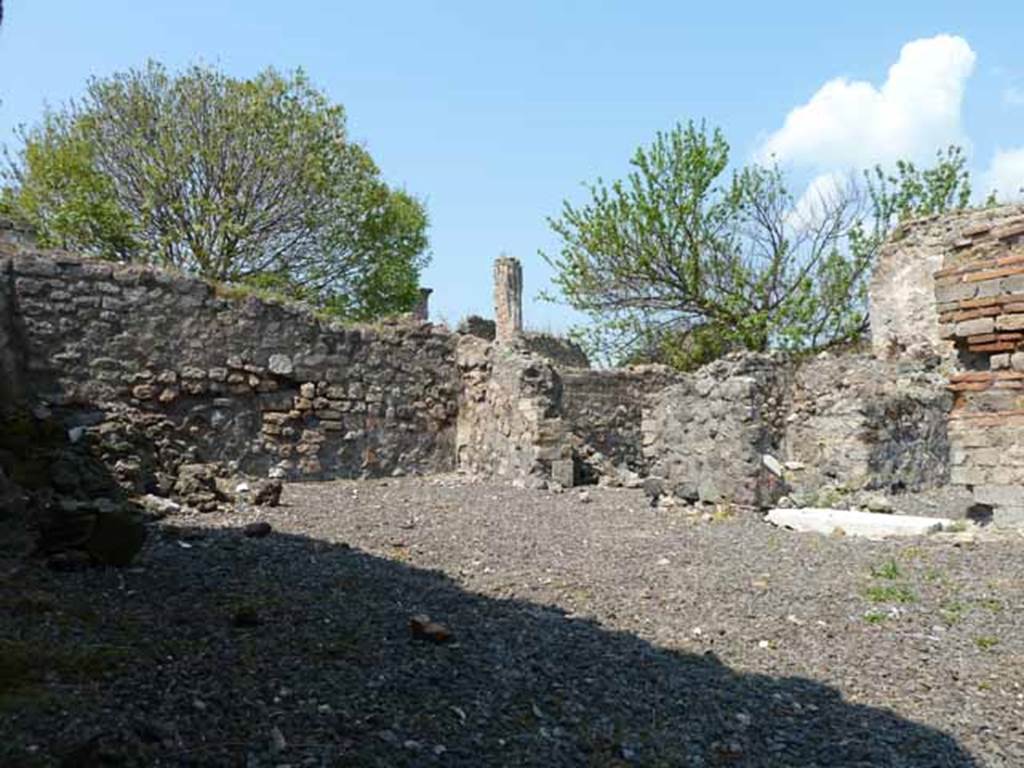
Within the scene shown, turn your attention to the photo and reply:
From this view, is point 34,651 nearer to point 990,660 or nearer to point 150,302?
point 990,660

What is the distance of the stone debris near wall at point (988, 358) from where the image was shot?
6.68 meters

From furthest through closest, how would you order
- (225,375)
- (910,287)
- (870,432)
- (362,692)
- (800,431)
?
(910,287) < (800,431) < (870,432) < (225,375) < (362,692)

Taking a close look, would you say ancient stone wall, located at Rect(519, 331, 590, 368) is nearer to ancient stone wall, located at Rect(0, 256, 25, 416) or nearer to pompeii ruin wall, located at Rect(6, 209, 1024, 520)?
pompeii ruin wall, located at Rect(6, 209, 1024, 520)

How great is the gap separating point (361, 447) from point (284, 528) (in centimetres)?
385

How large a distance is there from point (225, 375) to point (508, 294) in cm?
1345

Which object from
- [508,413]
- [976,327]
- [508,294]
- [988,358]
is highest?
[508,294]

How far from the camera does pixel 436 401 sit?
40.4ft

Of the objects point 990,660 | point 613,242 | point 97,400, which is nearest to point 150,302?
point 97,400

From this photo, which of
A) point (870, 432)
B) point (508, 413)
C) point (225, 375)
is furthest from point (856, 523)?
point (225, 375)

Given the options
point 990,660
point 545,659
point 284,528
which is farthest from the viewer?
point 284,528

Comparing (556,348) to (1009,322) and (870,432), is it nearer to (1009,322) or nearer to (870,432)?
(870,432)

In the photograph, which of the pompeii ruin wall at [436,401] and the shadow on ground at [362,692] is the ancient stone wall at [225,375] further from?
the shadow on ground at [362,692]

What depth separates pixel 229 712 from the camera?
126 inches

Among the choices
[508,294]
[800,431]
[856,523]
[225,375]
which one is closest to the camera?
[856,523]
